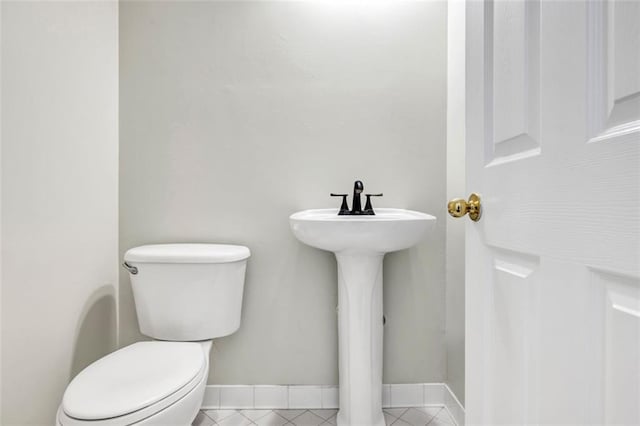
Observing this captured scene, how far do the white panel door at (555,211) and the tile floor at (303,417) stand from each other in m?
0.92

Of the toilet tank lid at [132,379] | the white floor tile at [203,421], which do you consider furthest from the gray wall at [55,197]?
the white floor tile at [203,421]

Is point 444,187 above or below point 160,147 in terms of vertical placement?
below

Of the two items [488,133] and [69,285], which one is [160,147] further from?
[488,133]

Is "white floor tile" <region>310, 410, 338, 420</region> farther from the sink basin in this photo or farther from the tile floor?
the sink basin

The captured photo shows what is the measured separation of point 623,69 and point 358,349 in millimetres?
1236

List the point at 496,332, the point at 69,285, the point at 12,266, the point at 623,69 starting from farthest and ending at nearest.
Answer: the point at 69,285
the point at 12,266
the point at 496,332
the point at 623,69

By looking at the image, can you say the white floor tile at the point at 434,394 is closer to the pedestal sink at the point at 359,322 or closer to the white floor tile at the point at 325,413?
the pedestal sink at the point at 359,322

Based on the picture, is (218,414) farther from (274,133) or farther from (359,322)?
(274,133)

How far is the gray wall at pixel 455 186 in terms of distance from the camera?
152cm

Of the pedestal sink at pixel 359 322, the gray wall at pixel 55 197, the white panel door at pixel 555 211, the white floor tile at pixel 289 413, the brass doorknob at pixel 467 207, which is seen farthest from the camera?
the white floor tile at pixel 289 413

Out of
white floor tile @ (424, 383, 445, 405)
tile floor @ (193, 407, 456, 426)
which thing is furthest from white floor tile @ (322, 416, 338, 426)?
white floor tile @ (424, 383, 445, 405)

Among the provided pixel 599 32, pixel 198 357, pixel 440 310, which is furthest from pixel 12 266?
pixel 440 310

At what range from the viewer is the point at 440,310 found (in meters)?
1.71

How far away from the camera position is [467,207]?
769 millimetres
